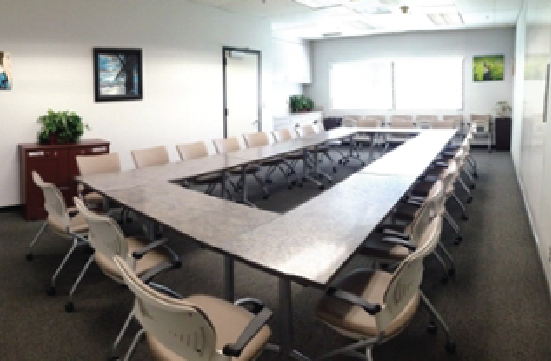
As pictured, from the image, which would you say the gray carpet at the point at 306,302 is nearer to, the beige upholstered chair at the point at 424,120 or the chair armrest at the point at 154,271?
the chair armrest at the point at 154,271

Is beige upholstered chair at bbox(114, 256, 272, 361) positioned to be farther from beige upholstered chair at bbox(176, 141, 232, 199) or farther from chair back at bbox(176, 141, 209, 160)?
chair back at bbox(176, 141, 209, 160)

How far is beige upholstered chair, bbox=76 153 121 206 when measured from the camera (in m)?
4.39

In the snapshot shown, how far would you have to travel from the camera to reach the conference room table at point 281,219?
206cm

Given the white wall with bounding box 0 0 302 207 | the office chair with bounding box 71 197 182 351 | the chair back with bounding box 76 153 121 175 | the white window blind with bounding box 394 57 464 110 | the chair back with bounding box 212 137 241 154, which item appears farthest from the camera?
the white window blind with bounding box 394 57 464 110

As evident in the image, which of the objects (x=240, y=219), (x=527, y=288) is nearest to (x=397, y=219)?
(x=527, y=288)

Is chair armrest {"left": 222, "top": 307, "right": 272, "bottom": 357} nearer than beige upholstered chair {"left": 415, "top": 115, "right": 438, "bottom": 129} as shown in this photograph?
Yes

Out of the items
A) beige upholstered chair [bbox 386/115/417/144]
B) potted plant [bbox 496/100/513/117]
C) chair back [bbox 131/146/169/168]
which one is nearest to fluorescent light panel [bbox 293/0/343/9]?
beige upholstered chair [bbox 386/115/417/144]

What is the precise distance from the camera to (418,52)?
1162cm

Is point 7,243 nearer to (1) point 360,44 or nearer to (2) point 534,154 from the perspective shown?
(2) point 534,154

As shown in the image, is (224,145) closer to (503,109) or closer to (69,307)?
(69,307)

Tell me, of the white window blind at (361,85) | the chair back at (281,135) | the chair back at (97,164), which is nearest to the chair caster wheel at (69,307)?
the chair back at (97,164)

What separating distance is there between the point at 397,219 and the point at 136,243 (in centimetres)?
214

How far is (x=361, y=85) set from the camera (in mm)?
12578

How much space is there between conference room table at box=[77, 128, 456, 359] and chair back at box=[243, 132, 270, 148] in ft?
6.90
